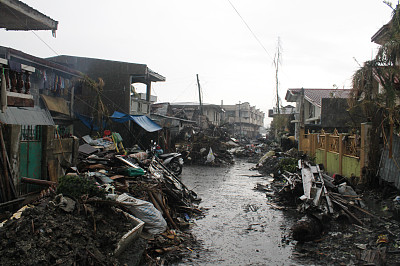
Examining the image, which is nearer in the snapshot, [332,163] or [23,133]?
[23,133]

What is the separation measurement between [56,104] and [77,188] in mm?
11036

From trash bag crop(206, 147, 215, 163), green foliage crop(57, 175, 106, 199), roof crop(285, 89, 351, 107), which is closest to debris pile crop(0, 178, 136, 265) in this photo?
green foliage crop(57, 175, 106, 199)

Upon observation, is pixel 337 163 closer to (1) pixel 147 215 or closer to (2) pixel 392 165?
(2) pixel 392 165

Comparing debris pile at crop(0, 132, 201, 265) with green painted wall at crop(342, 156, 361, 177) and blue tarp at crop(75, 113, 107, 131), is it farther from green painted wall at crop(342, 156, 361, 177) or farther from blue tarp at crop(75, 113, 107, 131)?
blue tarp at crop(75, 113, 107, 131)

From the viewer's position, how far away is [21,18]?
405 inches

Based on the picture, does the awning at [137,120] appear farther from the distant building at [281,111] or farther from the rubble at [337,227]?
the distant building at [281,111]

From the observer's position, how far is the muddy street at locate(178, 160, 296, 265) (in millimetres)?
5516

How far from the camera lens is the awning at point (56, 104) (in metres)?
14.4

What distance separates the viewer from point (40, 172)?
24.0 ft

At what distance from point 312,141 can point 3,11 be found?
16.2 meters

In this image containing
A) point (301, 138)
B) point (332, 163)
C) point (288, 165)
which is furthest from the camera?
point (301, 138)

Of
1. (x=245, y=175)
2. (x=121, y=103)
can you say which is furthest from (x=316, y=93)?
(x=121, y=103)

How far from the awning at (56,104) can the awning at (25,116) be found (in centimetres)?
45

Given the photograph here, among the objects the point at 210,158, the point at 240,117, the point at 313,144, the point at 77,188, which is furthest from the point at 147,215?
the point at 240,117
